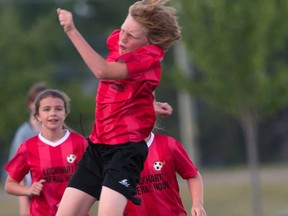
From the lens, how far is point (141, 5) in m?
6.96

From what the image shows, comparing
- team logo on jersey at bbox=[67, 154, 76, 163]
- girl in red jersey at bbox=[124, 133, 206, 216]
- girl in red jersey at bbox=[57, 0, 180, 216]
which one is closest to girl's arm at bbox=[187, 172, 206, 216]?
girl in red jersey at bbox=[124, 133, 206, 216]

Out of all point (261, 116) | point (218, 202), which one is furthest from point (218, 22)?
point (218, 202)

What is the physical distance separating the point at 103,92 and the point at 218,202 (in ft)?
47.4

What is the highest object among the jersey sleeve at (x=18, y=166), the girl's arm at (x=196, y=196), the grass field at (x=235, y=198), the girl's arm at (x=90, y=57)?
the girl's arm at (x=90, y=57)

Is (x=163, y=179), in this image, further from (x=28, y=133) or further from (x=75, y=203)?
(x=28, y=133)

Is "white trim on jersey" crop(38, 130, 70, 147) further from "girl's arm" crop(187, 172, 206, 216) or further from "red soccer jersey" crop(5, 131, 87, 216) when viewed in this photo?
"girl's arm" crop(187, 172, 206, 216)

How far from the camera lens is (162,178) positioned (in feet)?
25.0

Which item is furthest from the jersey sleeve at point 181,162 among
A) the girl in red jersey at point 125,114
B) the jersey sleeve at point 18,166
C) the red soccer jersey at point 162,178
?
the jersey sleeve at point 18,166

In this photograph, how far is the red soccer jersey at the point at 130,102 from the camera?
6.86 m

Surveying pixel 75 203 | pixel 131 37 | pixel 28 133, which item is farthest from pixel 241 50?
pixel 75 203

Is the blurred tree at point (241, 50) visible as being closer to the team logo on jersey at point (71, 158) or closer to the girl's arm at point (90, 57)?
the team logo on jersey at point (71, 158)

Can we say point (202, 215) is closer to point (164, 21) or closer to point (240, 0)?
point (164, 21)

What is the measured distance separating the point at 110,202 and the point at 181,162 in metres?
1.12

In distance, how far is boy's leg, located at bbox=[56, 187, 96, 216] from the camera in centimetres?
678
